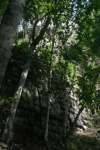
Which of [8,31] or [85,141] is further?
[85,141]

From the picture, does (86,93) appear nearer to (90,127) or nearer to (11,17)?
(90,127)

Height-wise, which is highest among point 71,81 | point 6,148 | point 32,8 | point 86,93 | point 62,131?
point 32,8

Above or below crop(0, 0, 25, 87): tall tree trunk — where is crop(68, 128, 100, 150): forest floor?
above

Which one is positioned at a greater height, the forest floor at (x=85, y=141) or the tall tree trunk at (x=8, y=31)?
the forest floor at (x=85, y=141)

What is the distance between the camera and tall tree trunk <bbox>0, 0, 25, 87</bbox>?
2600mm

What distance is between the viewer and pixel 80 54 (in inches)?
1110

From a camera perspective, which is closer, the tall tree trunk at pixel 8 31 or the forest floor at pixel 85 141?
the tall tree trunk at pixel 8 31

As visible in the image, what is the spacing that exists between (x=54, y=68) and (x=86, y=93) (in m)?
4.21

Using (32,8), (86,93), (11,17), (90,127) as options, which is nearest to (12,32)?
(11,17)

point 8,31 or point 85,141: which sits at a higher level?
point 85,141

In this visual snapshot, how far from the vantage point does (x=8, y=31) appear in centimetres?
262

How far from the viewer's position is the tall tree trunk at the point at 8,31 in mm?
2600

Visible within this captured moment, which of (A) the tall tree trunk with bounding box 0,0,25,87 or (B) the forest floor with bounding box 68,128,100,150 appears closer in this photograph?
(A) the tall tree trunk with bounding box 0,0,25,87

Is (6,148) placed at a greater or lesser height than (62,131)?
lesser
